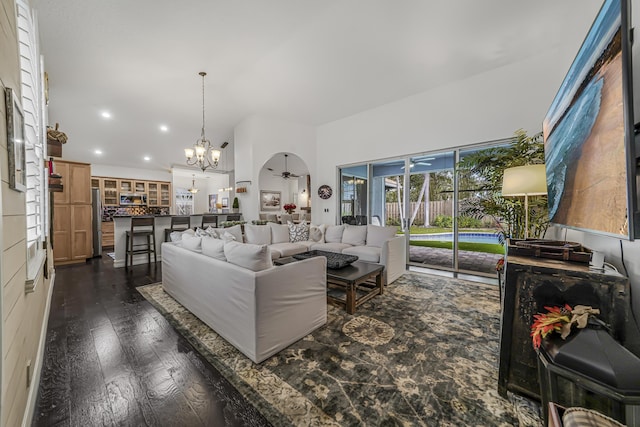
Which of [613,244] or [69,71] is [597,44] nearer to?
[613,244]

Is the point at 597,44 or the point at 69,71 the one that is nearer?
the point at 597,44

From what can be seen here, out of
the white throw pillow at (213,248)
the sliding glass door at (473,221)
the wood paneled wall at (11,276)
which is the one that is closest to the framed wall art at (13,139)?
the wood paneled wall at (11,276)

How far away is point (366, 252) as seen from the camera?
154 inches

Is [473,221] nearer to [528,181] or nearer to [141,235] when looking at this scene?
[528,181]

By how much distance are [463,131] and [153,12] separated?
481 centimetres

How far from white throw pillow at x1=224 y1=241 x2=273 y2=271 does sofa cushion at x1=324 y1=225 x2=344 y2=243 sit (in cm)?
290

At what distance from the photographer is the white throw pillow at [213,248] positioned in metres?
2.30

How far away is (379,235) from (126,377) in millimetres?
3648

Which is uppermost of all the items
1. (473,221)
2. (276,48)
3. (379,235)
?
(276,48)

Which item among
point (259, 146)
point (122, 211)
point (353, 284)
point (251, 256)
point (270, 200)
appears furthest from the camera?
point (270, 200)

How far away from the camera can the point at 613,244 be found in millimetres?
1419

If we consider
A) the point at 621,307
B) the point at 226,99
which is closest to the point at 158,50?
the point at 226,99

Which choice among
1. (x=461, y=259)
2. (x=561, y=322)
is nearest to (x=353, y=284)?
(x=561, y=322)

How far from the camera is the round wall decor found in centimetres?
631
